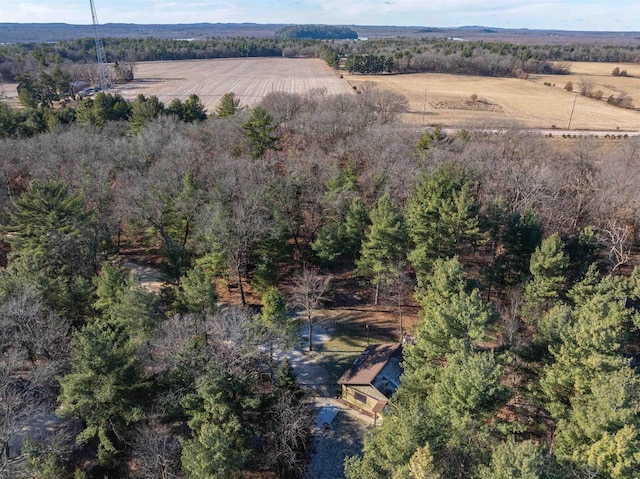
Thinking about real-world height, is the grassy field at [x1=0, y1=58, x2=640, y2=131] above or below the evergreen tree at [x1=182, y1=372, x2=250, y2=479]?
above

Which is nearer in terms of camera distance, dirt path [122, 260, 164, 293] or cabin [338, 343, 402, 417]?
cabin [338, 343, 402, 417]

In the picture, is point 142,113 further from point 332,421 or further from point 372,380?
point 332,421

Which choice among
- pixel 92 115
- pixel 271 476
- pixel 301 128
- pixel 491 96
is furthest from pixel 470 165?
pixel 491 96

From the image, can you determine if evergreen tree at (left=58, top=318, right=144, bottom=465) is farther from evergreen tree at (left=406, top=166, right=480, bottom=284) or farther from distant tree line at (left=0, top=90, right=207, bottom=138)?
distant tree line at (left=0, top=90, right=207, bottom=138)

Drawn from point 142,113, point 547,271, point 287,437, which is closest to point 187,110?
point 142,113

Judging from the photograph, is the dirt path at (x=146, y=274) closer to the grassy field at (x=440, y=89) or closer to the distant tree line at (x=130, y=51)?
the grassy field at (x=440, y=89)

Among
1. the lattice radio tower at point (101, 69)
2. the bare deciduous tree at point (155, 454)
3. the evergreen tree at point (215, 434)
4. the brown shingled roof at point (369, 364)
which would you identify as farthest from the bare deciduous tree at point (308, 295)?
the lattice radio tower at point (101, 69)

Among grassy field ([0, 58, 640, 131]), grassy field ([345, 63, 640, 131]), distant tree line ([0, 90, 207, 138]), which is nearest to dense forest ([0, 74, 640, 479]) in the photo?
distant tree line ([0, 90, 207, 138])

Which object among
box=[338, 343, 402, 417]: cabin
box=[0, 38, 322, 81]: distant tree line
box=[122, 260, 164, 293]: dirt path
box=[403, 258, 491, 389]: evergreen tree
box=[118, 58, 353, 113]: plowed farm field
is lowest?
box=[338, 343, 402, 417]: cabin
